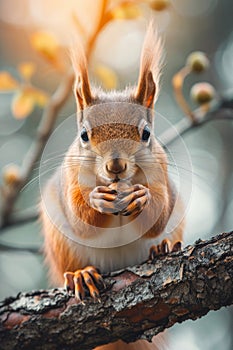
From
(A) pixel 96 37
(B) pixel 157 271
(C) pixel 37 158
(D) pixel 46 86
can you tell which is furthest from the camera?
(D) pixel 46 86

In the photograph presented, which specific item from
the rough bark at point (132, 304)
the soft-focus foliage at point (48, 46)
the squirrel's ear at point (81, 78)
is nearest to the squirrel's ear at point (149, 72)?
the squirrel's ear at point (81, 78)

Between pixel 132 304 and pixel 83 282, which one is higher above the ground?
pixel 83 282

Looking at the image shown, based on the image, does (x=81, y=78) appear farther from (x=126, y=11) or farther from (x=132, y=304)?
(x=132, y=304)

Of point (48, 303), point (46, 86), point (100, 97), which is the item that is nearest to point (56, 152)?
point (100, 97)

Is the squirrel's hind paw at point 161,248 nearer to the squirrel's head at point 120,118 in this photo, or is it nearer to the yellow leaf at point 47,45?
the squirrel's head at point 120,118

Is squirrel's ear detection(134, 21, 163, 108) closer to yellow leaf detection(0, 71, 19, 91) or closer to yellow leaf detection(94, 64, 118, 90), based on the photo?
yellow leaf detection(94, 64, 118, 90)

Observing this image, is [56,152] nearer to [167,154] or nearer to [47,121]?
[47,121]

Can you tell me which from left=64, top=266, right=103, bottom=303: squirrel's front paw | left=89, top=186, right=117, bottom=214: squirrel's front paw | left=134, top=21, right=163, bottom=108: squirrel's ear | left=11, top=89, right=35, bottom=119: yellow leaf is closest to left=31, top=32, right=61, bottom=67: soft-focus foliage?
left=11, top=89, right=35, bottom=119: yellow leaf

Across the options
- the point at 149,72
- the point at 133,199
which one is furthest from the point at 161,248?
the point at 149,72
